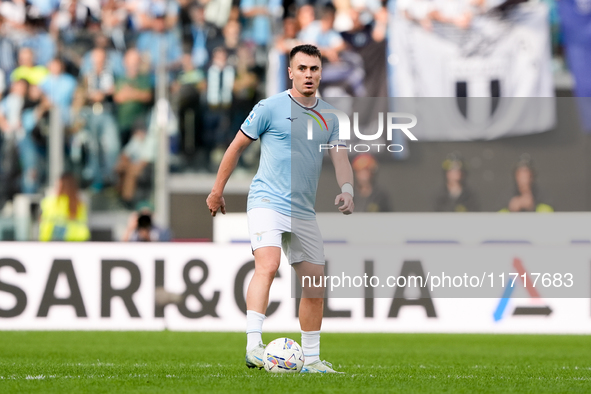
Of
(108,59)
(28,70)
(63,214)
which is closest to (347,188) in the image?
(63,214)

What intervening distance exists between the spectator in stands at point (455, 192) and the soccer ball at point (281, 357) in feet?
22.9

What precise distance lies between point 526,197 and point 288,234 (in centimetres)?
722

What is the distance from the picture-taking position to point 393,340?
10.0m

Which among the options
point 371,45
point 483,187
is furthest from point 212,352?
point 371,45

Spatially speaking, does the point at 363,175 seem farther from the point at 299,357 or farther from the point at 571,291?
the point at 299,357

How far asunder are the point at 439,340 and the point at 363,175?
3.12 metres

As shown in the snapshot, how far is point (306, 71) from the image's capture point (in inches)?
227

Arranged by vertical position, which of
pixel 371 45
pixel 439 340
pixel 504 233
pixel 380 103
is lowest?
pixel 439 340

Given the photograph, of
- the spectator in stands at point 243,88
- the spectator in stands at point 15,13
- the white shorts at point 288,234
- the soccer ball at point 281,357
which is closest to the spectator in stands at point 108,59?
the spectator in stands at point 15,13

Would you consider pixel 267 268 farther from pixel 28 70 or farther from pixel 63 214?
pixel 28 70

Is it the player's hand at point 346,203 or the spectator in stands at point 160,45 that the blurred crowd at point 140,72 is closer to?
the spectator in stands at point 160,45

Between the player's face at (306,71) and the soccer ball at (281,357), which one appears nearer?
the soccer ball at (281,357)

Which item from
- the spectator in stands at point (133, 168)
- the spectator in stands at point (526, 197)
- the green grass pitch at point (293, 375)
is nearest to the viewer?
the green grass pitch at point (293, 375)

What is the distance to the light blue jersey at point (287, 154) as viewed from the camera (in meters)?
5.82
